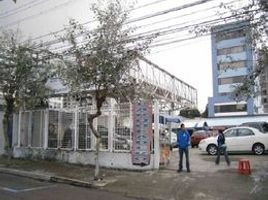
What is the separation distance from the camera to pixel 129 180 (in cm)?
1526

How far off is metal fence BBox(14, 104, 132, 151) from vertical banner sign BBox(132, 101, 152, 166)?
19.1 inches

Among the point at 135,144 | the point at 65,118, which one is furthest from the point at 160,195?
the point at 65,118

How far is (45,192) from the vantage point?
44.3 feet

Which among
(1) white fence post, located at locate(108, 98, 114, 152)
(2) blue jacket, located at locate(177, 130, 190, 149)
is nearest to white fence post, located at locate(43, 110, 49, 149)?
(1) white fence post, located at locate(108, 98, 114, 152)

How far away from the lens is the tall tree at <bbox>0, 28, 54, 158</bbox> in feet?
66.6

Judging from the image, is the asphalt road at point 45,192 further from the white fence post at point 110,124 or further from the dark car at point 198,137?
the dark car at point 198,137

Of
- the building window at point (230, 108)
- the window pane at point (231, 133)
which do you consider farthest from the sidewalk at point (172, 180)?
the building window at point (230, 108)

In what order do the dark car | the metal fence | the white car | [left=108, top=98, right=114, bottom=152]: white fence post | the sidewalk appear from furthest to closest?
the dark car, the white car, [left=108, top=98, right=114, bottom=152]: white fence post, the metal fence, the sidewalk

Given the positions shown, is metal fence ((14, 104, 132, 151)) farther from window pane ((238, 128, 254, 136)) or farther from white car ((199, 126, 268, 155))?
window pane ((238, 128, 254, 136))

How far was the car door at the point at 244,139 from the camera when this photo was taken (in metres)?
22.5

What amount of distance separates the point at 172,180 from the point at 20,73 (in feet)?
32.2

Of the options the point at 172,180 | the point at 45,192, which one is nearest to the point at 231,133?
the point at 172,180

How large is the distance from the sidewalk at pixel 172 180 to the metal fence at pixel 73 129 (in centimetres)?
129

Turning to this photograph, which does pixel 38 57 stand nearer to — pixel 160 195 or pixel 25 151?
pixel 25 151
